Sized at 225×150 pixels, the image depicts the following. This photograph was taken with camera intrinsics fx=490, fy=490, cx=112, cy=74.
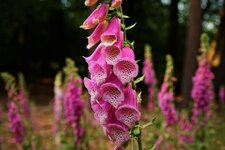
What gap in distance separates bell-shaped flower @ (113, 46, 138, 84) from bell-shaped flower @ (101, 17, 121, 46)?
8 centimetres

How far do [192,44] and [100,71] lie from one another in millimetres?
9236

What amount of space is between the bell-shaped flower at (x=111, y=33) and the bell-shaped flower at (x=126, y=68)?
76mm

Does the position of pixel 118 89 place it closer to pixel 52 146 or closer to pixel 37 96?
pixel 52 146

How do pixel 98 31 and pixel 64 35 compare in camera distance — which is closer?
pixel 98 31

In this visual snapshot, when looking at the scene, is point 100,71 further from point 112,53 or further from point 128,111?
point 128,111

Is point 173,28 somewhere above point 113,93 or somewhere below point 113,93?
above

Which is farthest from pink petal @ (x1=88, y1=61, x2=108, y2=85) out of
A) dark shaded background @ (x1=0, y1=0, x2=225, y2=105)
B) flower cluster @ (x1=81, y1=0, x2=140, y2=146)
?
dark shaded background @ (x1=0, y1=0, x2=225, y2=105)

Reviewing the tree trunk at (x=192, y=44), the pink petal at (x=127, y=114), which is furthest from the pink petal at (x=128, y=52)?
the tree trunk at (x=192, y=44)

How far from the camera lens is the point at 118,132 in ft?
6.97

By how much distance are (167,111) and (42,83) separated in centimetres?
1738

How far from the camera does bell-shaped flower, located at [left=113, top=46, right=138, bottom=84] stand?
2.06 metres

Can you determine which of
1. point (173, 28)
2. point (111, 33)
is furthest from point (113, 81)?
point (173, 28)

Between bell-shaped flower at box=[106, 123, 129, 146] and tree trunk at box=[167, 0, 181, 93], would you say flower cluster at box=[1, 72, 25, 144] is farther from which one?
tree trunk at box=[167, 0, 181, 93]

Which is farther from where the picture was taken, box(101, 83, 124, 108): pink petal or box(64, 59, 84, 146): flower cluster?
box(64, 59, 84, 146): flower cluster
